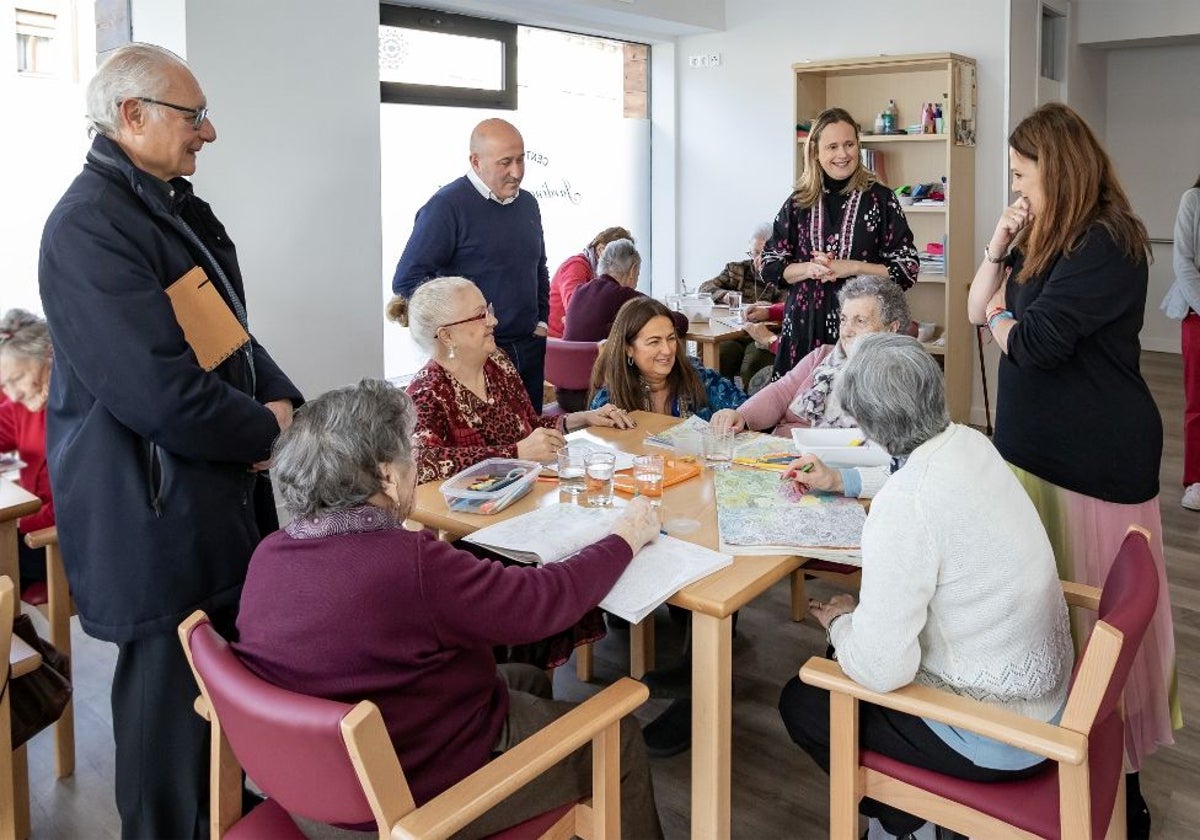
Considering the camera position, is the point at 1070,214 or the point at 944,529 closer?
the point at 944,529

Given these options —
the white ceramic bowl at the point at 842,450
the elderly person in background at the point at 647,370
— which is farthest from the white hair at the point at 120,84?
the elderly person in background at the point at 647,370

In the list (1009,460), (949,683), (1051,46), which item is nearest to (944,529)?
(949,683)

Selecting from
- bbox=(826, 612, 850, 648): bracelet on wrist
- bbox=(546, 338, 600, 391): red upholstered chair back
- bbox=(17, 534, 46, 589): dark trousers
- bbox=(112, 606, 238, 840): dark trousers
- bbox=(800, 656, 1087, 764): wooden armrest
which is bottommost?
bbox=(112, 606, 238, 840): dark trousers

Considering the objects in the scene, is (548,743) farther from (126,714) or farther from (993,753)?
(126,714)

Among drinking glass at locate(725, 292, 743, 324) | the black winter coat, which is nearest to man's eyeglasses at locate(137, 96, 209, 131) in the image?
the black winter coat

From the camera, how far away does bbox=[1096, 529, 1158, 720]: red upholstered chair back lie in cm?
154

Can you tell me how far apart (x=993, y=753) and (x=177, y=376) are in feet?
4.89

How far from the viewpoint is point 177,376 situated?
1.87 m

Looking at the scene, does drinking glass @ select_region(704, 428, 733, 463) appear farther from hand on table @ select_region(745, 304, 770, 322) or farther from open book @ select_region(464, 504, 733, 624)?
hand on table @ select_region(745, 304, 770, 322)

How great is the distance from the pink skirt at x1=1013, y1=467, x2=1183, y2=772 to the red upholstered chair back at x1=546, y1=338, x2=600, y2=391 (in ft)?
7.44

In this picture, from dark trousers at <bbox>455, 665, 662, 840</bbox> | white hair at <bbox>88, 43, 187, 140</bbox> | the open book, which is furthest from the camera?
white hair at <bbox>88, 43, 187, 140</bbox>

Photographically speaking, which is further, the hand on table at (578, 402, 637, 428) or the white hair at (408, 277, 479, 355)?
the hand on table at (578, 402, 637, 428)

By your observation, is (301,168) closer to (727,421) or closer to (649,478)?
(727,421)

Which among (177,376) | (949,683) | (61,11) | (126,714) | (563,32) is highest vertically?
(563,32)
